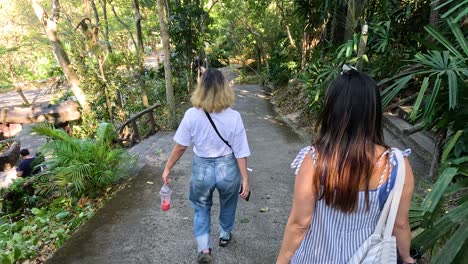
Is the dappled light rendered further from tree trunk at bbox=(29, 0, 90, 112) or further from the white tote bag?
the white tote bag

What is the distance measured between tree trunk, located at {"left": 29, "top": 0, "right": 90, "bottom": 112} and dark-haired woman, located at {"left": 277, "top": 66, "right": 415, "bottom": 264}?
27.5 feet

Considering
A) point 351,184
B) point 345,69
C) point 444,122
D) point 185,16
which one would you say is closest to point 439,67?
point 444,122

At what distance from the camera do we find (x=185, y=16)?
12.2m

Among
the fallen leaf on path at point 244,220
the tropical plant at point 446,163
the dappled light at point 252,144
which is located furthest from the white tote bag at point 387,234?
the fallen leaf on path at point 244,220

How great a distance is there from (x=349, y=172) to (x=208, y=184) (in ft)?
5.01

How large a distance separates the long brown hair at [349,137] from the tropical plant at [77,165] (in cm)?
407

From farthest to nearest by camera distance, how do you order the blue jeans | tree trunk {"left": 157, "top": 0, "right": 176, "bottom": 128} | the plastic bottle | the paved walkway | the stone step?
1. tree trunk {"left": 157, "top": 0, "right": 176, "bottom": 128}
2. the stone step
3. the paved walkway
4. the plastic bottle
5. the blue jeans

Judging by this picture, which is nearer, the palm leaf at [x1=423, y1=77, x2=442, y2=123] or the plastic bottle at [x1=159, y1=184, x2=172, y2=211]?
the palm leaf at [x1=423, y1=77, x2=442, y2=123]

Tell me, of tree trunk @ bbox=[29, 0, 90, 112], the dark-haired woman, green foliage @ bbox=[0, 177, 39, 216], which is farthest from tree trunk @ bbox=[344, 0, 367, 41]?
tree trunk @ bbox=[29, 0, 90, 112]

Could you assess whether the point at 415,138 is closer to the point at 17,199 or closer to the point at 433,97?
the point at 433,97

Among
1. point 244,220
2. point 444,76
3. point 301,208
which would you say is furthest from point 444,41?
point 244,220

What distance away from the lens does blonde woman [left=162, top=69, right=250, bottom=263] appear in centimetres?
255

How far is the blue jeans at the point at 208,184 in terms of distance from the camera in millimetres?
2674

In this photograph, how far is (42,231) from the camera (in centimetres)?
422
